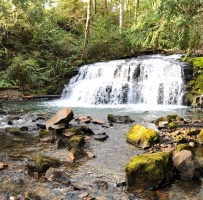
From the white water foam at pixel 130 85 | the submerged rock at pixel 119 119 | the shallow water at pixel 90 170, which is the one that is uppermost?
the white water foam at pixel 130 85

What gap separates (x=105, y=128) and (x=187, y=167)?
13.9ft

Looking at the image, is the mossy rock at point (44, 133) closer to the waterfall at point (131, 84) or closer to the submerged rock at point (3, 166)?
the submerged rock at point (3, 166)

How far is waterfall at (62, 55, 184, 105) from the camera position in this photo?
49.4 feet

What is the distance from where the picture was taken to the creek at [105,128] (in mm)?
4633

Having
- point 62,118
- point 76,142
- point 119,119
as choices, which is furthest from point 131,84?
point 76,142

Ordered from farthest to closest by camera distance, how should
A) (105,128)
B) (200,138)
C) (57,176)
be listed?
(105,128) < (200,138) < (57,176)

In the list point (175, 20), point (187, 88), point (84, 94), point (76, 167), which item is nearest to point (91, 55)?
point (84, 94)

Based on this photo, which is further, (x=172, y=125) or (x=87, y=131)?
(x=172, y=125)

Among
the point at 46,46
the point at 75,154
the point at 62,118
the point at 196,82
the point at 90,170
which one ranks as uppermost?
the point at 46,46

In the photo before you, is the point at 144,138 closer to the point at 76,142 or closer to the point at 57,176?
the point at 76,142

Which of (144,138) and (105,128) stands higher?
(144,138)

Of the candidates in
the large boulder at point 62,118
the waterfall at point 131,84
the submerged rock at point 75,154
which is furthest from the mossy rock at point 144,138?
the waterfall at point 131,84

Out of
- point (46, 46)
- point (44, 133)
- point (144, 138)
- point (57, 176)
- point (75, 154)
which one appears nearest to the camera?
point (57, 176)

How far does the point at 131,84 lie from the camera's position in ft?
52.1
